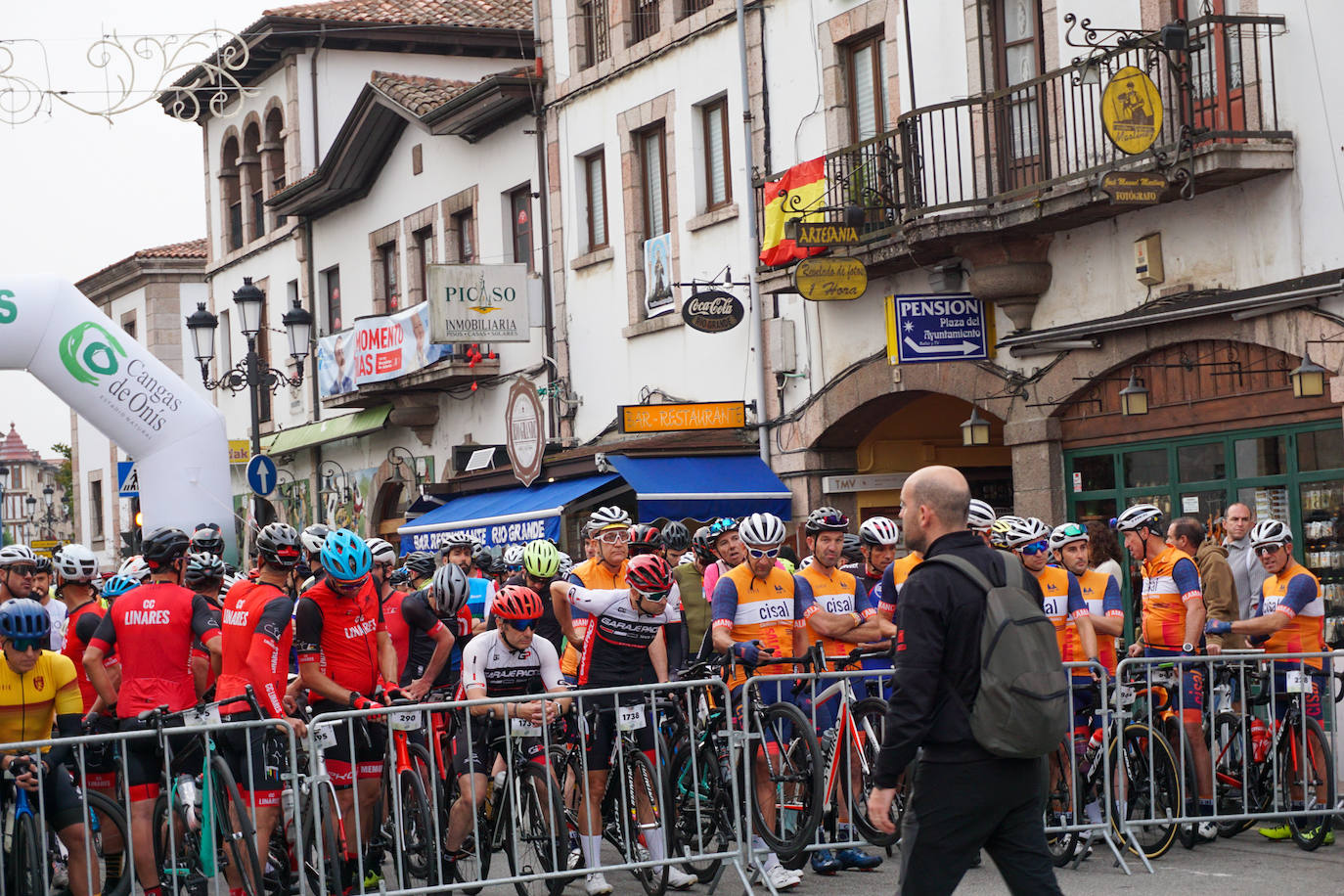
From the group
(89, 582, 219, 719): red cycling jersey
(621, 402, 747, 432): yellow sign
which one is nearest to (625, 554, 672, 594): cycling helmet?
(89, 582, 219, 719): red cycling jersey

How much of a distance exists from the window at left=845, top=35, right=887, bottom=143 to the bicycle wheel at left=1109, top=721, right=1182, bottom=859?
32.9 ft

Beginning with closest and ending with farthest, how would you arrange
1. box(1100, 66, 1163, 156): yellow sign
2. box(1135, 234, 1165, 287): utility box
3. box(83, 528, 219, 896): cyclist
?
1. box(83, 528, 219, 896): cyclist
2. box(1100, 66, 1163, 156): yellow sign
3. box(1135, 234, 1165, 287): utility box

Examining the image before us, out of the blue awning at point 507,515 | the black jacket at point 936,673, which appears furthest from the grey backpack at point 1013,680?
the blue awning at point 507,515

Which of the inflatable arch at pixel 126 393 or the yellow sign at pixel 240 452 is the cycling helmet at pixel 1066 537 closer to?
the inflatable arch at pixel 126 393

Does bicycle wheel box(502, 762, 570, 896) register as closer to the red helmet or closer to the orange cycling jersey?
the red helmet

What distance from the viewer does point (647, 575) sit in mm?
9883

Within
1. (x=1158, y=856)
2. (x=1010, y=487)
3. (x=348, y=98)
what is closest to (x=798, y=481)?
(x=1010, y=487)

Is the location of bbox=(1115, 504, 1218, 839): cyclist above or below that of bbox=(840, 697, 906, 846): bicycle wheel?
above

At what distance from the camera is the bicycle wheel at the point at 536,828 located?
925 centimetres

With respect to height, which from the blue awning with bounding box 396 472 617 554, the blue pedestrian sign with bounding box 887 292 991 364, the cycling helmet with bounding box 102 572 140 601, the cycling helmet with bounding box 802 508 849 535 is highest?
the blue pedestrian sign with bounding box 887 292 991 364

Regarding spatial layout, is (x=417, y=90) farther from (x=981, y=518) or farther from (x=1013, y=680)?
(x=1013, y=680)

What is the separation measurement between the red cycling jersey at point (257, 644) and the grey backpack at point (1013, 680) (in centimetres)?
413

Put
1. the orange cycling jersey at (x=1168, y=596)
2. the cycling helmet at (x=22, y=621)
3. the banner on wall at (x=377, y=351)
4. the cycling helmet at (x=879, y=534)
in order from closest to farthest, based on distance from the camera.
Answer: the cycling helmet at (x=22, y=621) < the orange cycling jersey at (x=1168, y=596) < the cycling helmet at (x=879, y=534) < the banner on wall at (x=377, y=351)

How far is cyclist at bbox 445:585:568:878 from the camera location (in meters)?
9.38
